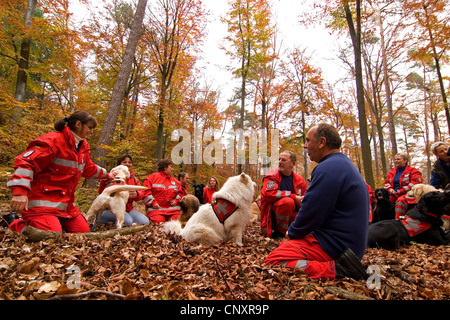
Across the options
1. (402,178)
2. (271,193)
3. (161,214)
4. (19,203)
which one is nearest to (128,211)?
(161,214)

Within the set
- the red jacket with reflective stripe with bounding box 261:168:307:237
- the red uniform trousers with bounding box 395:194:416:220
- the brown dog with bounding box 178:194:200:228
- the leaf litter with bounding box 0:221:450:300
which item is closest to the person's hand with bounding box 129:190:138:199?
the brown dog with bounding box 178:194:200:228

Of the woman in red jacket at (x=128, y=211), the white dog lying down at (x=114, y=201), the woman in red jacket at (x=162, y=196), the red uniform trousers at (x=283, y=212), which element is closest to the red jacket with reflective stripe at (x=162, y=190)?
the woman in red jacket at (x=162, y=196)

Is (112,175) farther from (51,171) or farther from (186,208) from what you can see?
(186,208)

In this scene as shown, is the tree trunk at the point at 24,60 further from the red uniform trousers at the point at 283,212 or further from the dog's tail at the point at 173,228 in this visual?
the red uniform trousers at the point at 283,212

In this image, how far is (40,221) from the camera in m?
3.10

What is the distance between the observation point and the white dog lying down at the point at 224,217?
3.92 m

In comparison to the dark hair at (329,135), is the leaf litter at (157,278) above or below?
below

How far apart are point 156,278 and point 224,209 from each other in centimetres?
200

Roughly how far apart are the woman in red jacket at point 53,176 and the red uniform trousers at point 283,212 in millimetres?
3758

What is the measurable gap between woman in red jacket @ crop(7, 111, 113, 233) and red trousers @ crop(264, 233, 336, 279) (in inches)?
126

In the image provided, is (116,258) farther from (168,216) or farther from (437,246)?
(437,246)

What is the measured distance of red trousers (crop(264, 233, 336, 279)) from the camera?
90.5 inches

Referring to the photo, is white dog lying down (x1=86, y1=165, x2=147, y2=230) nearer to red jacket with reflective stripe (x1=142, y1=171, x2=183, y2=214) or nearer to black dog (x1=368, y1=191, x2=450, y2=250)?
red jacket with reflective stripe (x1=142, y1=171, x2=183, y2=214)
